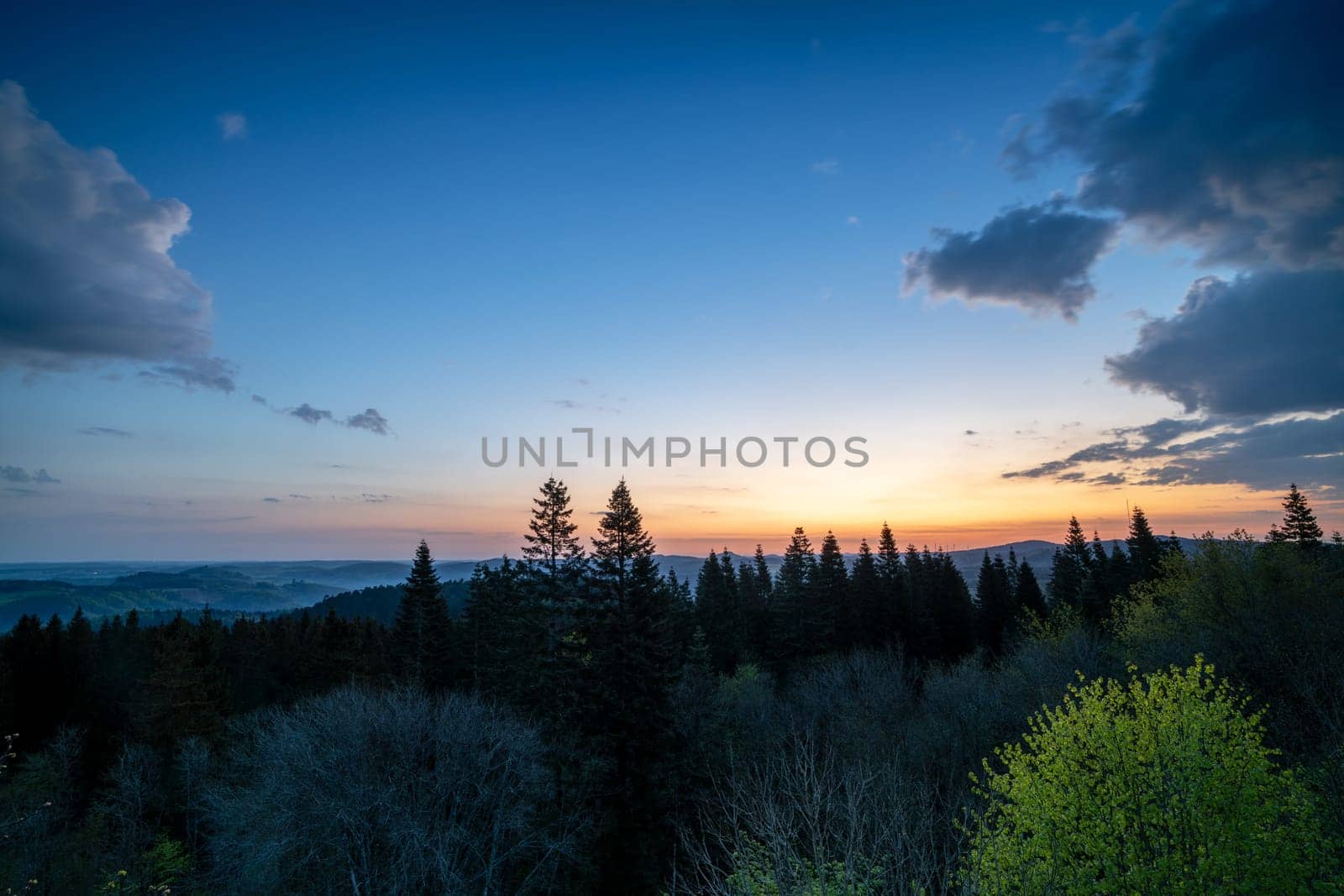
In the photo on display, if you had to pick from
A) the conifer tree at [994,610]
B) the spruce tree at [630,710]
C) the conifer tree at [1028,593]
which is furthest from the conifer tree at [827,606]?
the spruce tree at [630,710]

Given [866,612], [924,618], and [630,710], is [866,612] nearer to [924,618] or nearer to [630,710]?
[924,618]

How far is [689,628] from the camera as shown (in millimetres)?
54188

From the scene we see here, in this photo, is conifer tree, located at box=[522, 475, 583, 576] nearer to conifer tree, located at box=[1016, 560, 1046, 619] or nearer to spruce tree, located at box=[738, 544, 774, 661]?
spruce tree, located at box=[738, 544, 774, 661]

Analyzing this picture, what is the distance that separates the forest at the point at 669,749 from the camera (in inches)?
470

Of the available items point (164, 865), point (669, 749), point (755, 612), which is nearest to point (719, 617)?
point (755, 612)

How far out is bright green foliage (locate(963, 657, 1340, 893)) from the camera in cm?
1078

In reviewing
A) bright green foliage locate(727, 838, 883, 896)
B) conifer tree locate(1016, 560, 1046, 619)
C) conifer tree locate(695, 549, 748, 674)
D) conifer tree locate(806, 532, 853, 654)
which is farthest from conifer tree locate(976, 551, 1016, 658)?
bright green foliage locate(727, 838, 883, 896)

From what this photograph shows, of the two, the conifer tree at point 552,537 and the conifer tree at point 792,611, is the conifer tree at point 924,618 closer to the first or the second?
the conifer tree at point 792,611

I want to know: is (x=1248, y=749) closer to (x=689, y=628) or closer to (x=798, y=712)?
(x=798, y=712)

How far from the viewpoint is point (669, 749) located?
91.5 ft

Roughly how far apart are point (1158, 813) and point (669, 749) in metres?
20.2

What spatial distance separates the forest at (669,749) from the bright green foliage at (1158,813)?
0.08 metres

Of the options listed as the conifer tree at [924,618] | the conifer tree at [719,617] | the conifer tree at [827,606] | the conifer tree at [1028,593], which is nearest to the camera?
the conifer tree at [827,606]

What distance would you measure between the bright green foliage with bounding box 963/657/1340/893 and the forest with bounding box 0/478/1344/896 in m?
0.08
